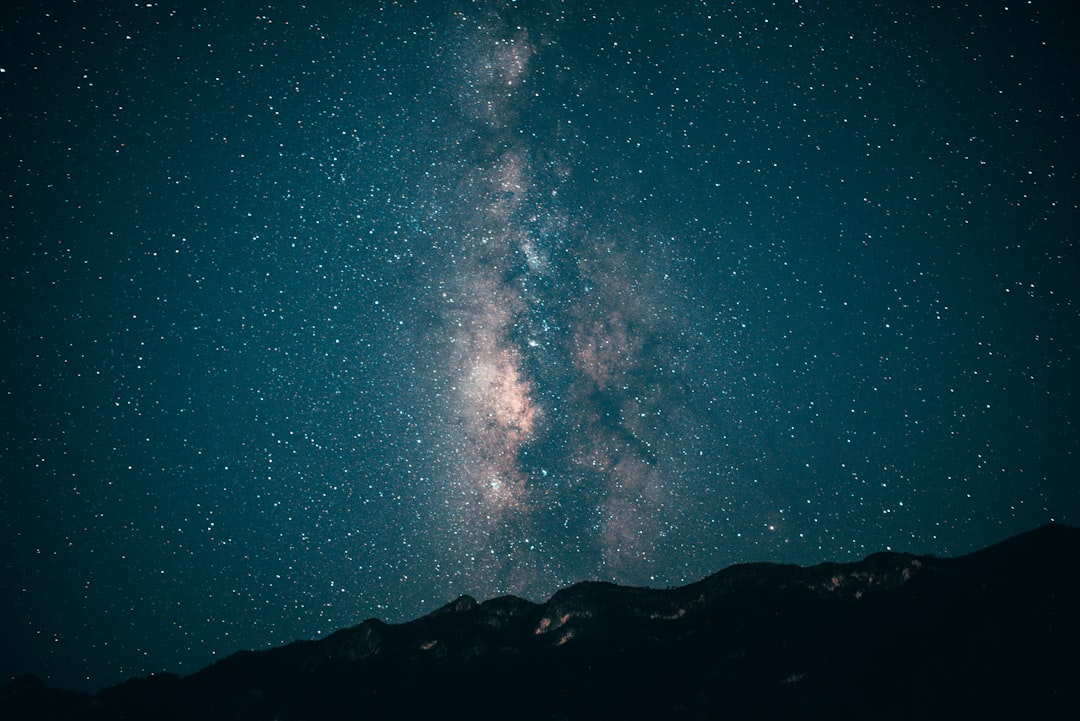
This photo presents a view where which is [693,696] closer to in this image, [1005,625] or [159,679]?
[1005,625]

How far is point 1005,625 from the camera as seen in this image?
35.0ft

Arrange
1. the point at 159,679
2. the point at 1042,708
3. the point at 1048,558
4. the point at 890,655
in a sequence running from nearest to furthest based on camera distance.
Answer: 1. the point at 1042,708
2. the point at 890,655
3. the point at 1048,558
4. the point at 159,679

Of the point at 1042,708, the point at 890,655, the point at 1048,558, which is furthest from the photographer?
the point at 1048,558

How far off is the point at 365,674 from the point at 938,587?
15.6 m

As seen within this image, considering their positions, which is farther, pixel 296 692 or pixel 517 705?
pixel 296 692

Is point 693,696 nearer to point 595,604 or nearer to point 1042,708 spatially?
point 595,604

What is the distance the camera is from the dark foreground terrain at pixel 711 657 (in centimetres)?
994

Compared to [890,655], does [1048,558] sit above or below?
above

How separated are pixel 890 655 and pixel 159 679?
2006 cm

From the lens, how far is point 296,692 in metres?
12.8

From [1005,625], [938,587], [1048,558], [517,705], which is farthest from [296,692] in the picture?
[1048,558]

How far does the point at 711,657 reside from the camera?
38.1ft

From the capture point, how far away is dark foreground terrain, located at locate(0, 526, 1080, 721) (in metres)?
9.94

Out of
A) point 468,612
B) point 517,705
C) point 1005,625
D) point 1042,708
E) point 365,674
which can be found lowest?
point 1042,708
